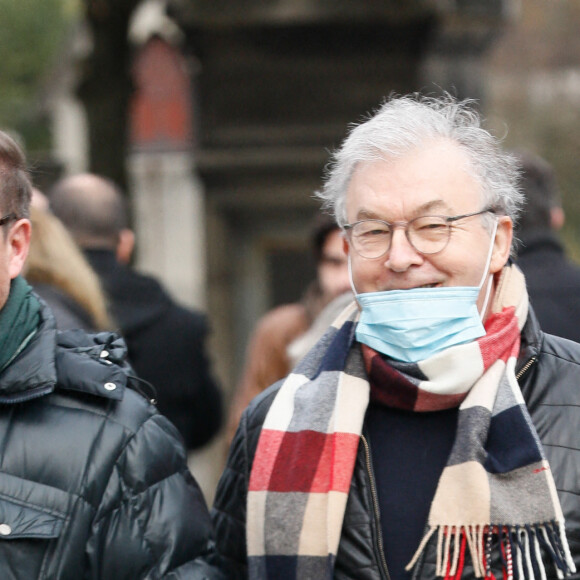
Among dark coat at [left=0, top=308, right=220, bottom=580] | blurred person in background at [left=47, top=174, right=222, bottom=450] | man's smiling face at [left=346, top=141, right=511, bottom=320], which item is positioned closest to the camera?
dark coat at [left=0, top=308, right=220, bottom=580]

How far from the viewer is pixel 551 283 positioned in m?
3.85

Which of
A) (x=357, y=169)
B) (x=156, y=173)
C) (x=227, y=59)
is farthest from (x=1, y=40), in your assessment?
(x=357, y=169)

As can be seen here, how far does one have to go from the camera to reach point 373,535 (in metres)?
2.50

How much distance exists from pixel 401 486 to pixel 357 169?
0.71 meters

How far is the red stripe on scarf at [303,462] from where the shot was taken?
254 centimetres

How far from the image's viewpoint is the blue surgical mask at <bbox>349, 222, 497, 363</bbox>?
2.51 m

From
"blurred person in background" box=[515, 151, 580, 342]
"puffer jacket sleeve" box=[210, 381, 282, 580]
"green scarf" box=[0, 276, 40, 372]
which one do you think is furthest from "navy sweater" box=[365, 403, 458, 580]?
"blurred person in background" box=[515, 151, 580, 342]

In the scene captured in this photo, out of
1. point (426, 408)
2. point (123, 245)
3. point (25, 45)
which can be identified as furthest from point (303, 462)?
point (25, 45)

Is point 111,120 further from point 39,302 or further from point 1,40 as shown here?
point 1,40

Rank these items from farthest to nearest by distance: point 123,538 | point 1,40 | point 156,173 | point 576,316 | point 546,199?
point 1,40 < point 156,173 < point 546,199 < point 576,316 < point 123,538

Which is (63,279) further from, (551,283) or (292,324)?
(551,283)

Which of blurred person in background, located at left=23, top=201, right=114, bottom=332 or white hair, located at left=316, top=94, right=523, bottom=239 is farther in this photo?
blurred person in background, located at left=23, top=201, right=114, bottom=332

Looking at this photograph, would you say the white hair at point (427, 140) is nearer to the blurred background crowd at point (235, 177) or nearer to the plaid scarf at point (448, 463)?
the plaid scarf at point (448, 463)

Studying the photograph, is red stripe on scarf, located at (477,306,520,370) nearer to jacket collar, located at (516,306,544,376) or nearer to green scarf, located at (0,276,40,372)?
jacket collar, located at (516,306,544,376)
